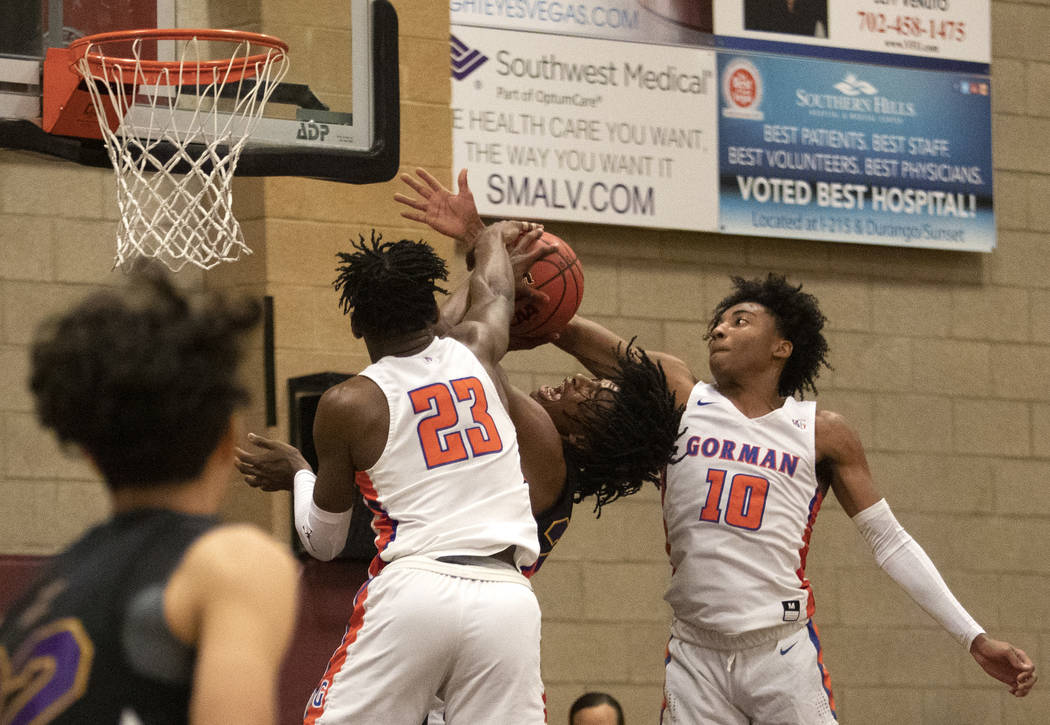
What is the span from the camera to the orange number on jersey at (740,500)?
16.4ft

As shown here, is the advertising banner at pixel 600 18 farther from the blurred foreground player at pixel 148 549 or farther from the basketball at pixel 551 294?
the blurred foreground player at pixel 148 549

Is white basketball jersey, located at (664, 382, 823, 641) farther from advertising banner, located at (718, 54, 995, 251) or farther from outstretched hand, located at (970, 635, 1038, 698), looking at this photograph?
advertising banner, located at (718, 54, 995, 251)

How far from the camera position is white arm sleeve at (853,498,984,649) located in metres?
5.11

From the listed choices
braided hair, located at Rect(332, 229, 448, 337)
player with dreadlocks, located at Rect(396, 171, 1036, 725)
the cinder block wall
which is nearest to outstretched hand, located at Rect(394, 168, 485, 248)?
player with dreadlocks, located at Rect(396, 171, 1036, 725)

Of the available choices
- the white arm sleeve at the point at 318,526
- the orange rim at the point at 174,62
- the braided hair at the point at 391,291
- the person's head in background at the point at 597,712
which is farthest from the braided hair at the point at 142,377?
the person's head in background at the point at 597,712

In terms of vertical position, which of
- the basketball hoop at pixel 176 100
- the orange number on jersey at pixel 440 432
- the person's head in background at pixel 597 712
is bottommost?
the person's head in background at pixel 597 712

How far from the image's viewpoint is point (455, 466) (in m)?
4.15

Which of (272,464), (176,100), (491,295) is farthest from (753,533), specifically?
(176,100)

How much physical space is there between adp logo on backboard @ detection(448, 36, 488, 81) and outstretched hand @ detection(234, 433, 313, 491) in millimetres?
3616

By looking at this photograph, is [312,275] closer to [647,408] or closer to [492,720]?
[647,408]

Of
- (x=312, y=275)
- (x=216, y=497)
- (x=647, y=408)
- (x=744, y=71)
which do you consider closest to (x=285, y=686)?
(x=312, y=275)

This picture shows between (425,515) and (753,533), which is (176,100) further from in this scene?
(753,533)

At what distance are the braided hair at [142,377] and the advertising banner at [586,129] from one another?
6.06 meters

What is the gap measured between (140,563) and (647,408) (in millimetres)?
3248
